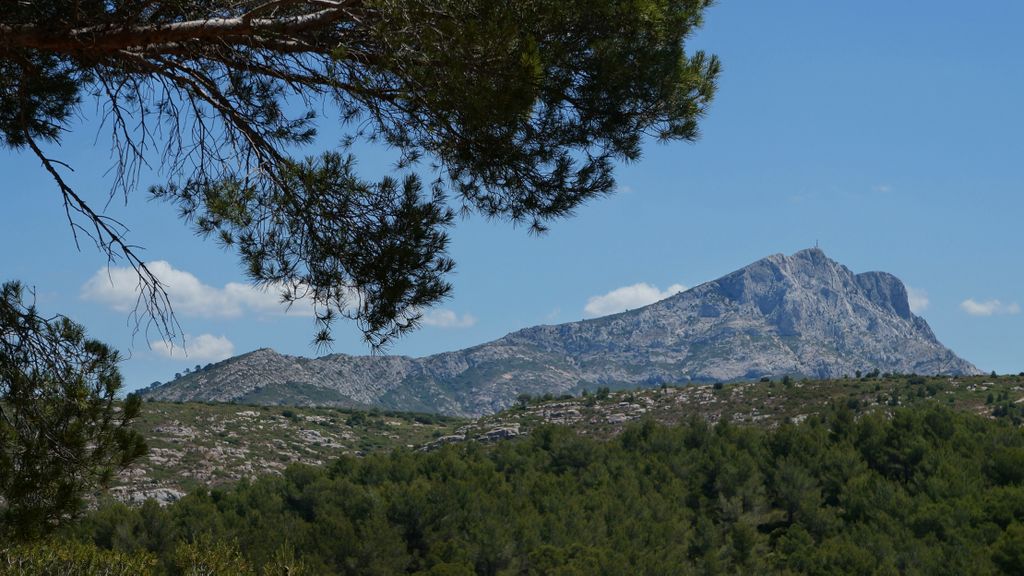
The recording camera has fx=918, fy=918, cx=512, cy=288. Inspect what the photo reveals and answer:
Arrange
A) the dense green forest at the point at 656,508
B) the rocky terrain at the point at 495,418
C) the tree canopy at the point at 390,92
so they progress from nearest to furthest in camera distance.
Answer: the tree canopy at the point at 390,92, the dense green forest at the point at 656,508, the rocky terrain at the point at 495,418

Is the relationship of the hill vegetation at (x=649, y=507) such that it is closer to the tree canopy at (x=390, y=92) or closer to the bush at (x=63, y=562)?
A: the bush at (x=63, y=562)

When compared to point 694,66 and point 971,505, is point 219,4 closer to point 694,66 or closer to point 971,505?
point 694,66

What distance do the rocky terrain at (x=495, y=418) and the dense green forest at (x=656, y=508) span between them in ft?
30.0

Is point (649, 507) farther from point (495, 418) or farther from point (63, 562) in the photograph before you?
point (495, 418)

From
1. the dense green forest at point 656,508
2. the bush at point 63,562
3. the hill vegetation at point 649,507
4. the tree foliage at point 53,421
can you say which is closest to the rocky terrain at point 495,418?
the hill vegetation at point 649,507

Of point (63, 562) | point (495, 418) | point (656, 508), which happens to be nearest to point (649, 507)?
point (656, 508)

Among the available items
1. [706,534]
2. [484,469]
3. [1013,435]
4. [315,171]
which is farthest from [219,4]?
[1013,435]

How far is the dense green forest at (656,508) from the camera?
98.2 feet

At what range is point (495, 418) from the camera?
257 feet

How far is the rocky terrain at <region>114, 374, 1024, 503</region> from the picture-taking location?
5394 cm

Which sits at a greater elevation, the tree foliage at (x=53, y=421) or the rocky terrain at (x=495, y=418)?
the rocky terrain at (x=495, y=418)

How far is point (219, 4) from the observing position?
6.13m

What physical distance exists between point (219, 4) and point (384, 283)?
7.08 feet

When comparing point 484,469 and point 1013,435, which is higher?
point 484,469
